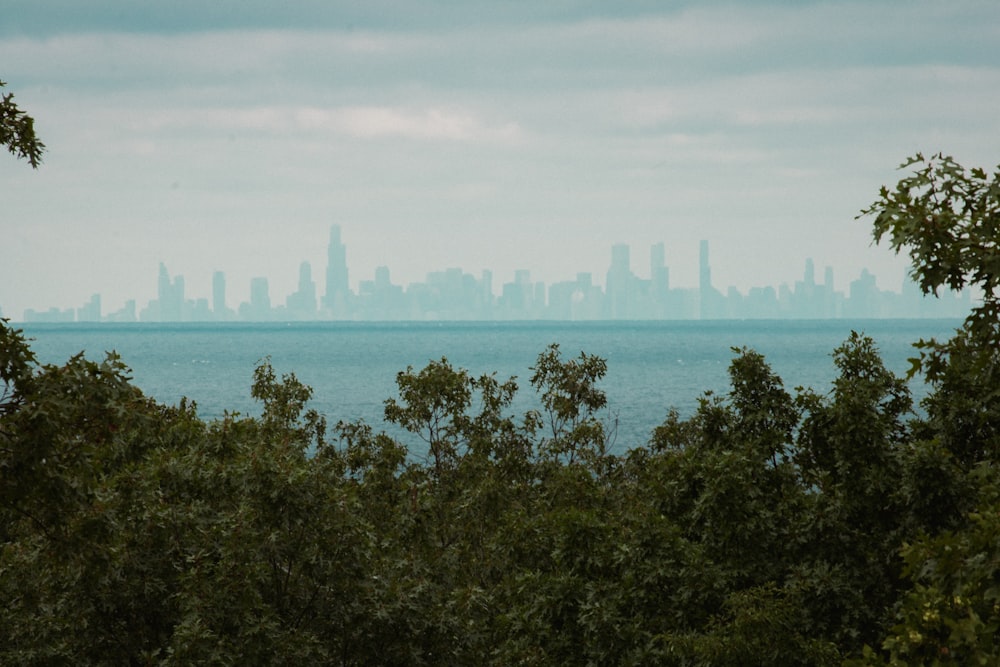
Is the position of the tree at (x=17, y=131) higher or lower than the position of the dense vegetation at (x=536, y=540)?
higher

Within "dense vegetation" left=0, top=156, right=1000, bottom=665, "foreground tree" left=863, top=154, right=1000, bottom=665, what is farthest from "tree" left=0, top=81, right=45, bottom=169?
"foreground tree" left=863, top=154, right=1000, bottom=665

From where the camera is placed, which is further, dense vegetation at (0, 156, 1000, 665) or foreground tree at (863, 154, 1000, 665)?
dense vegetation at (0, 156, 1000, 665)

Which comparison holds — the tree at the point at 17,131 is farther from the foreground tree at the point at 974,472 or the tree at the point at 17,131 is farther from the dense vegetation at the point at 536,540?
the foreground tree at the point at 974,472

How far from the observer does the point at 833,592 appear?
1692 cm

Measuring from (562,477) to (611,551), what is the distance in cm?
690

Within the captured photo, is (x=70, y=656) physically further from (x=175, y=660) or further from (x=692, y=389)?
(x=692, y=389)

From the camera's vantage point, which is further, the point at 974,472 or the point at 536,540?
the point at 536,540

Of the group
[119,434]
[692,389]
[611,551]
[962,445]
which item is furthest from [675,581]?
[692,389]

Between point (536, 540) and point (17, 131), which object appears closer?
point (17, 131)

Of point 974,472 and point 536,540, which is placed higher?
point 974,472

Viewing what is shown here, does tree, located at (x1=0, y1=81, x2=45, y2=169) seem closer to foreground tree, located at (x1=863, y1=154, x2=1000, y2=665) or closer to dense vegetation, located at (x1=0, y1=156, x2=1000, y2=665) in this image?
dense vegetation, located at (x1=0, y1=156, x2=1000, y2=665)

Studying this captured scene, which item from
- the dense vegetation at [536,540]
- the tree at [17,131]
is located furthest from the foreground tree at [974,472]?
the tree at [17,131]

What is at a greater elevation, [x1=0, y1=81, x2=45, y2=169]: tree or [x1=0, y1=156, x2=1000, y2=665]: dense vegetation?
[x1=0, y1=81, x2=45, y2=169]: tree

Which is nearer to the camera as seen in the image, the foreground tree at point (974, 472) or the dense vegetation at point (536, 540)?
the foreground tree at point (974, 472)
